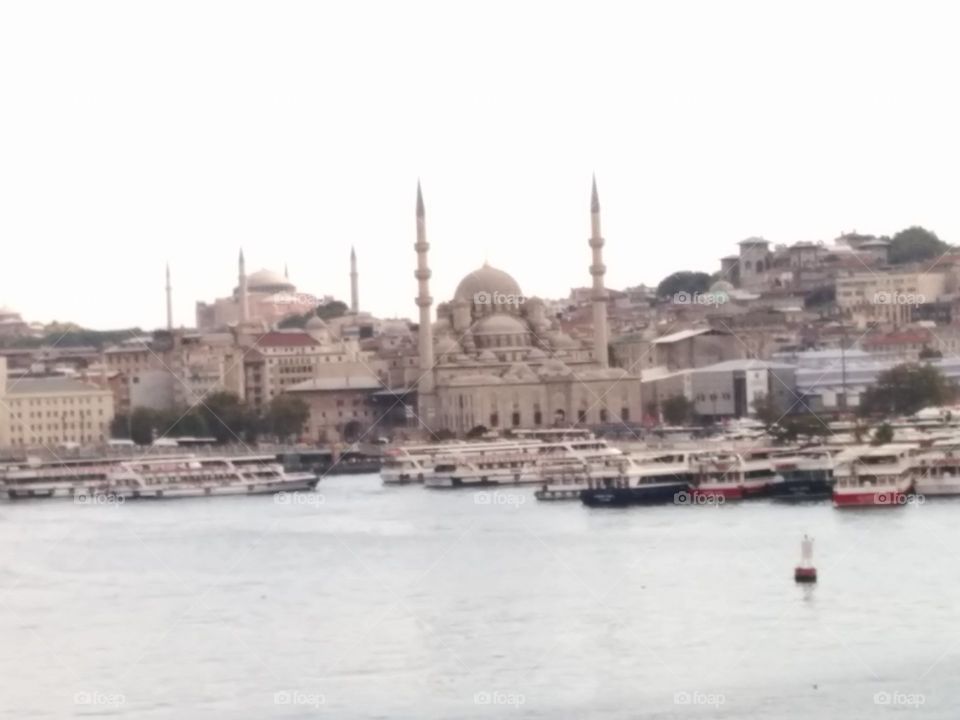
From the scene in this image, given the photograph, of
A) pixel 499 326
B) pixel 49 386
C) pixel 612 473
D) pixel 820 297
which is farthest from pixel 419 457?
pixel 820 297

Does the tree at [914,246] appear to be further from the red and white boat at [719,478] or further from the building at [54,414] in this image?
the red and white boat at [719,478]

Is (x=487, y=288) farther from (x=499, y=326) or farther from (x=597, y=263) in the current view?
(x=597, y=263)

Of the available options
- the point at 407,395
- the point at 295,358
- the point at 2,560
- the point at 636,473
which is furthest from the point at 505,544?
the point at 295,358

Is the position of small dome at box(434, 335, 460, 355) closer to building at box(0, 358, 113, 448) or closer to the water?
building at box(0, 358, 113, 448)

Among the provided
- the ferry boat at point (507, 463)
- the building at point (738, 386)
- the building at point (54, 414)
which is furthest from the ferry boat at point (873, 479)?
the building at point (54, 414)

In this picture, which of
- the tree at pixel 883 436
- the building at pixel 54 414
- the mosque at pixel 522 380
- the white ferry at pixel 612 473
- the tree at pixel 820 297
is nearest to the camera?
Result: the white ferry at pixel 612 473

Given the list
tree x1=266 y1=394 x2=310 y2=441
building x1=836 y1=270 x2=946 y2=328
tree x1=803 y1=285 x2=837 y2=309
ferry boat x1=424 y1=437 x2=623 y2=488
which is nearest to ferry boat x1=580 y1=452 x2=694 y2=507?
ferry boat x1=424 y1=437 x2=623 y2=488

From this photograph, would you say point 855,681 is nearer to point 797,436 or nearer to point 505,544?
point 505,544
